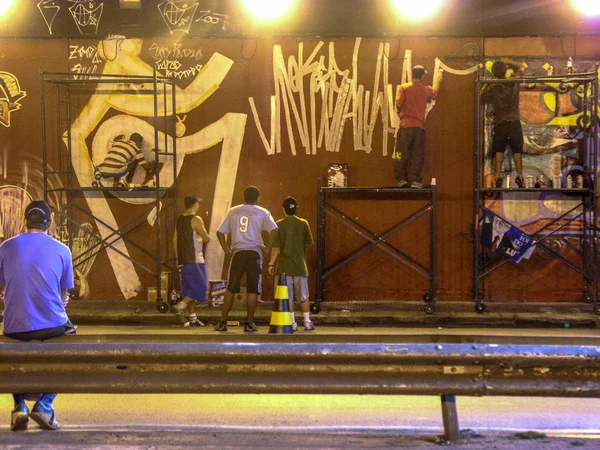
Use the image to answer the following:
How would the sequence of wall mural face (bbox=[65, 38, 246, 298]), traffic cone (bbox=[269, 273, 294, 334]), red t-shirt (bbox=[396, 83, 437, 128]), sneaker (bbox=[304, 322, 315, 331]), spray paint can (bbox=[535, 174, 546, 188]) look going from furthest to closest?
wall mural face (bbox=[65, 38, 246, 298]) → spray paint can (bbox=[535, 174, 546, 188]) → red t-shirt (bbox=[396, 83, 437, 128]) → sneaker (bbox=[304, 322, 315, 331]) → traffic cone (bbox=[269, 273, 294, 334])

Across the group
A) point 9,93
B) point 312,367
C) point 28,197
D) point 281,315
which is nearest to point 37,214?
point 312,367

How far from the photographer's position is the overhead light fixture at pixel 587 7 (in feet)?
43.4

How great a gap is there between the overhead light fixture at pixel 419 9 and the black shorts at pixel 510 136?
7.54 feet

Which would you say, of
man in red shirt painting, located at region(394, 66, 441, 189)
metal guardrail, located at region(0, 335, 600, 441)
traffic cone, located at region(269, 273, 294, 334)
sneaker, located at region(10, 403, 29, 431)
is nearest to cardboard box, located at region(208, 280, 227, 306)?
man in red shirt painting, located at region(394, 66, 441, 189)

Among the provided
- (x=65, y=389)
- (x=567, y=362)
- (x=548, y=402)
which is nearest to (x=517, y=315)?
(x=548, y=402)

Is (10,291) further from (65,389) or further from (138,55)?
(138,55)

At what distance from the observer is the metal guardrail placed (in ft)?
17.7

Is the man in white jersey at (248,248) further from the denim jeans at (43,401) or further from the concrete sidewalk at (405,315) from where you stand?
the denim jeans at (43,401)

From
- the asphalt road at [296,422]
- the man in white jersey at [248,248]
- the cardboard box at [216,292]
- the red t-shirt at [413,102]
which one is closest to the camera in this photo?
the asphalt road at [296,422]

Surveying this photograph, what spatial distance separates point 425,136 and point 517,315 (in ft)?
11.2

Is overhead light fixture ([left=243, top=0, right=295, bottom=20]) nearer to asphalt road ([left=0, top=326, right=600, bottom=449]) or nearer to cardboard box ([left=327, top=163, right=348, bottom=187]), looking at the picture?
cardboard box ([left=327, top=163, right=348, bottom=187])

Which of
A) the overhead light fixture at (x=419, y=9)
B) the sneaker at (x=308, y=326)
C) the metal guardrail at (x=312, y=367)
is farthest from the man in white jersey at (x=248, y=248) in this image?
the metal guardrail at (x=312, y=367)

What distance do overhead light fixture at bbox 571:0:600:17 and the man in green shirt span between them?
20.5ft

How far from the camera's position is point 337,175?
13289 millimetres
